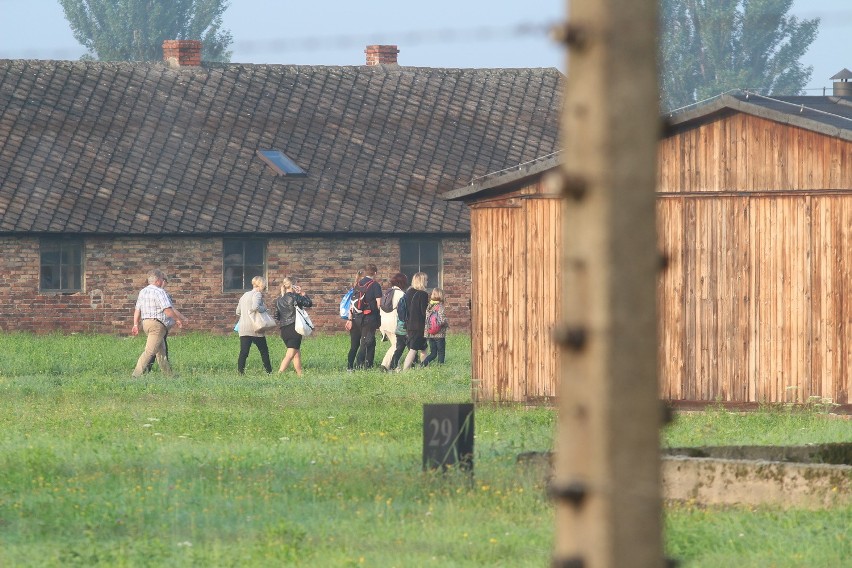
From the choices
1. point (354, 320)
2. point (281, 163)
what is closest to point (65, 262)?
point (281, 163)

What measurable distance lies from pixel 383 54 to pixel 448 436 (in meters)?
32.8

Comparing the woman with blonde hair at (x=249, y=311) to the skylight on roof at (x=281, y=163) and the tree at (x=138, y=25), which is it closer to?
the skylight on roof at (x=281, y=163)

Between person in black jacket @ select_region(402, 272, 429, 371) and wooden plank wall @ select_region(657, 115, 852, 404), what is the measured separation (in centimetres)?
714

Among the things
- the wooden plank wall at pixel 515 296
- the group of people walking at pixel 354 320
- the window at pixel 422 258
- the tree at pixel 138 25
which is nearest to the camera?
the wooden plank wall at pixel 515 296

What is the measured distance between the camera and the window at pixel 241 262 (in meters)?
37.5

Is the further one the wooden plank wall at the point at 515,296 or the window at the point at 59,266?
the window at the point at 59,266

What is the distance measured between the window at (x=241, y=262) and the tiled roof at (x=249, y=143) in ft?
2.94

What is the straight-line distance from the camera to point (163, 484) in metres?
12.2

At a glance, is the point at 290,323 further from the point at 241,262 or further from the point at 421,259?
the point at 421,259

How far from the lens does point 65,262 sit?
3647cm

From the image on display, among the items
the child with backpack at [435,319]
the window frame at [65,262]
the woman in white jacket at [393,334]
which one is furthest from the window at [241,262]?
the woman in white jacket at [393,334]

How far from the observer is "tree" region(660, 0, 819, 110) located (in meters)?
79.6

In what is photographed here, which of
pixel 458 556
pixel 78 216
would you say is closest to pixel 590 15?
pixel 458 556

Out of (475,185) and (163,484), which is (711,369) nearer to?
(475,185)
